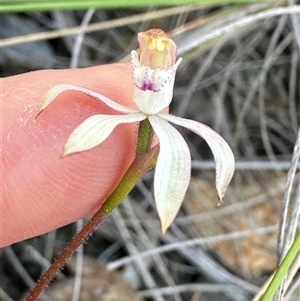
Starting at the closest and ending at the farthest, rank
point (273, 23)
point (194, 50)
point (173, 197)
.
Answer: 1. point (173, 197)
2. point (194, 50)
3. point (273, 23)

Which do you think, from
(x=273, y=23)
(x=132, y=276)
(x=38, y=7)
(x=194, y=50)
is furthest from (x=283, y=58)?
(x=38, y=7)

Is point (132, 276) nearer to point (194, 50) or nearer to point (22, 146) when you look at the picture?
point (194, 50)

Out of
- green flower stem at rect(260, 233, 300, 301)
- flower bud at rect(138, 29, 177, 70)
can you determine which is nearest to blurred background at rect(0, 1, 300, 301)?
flower bud at rect(138, 29, 177, 70)

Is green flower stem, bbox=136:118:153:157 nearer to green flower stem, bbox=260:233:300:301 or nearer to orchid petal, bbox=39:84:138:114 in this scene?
orchid petal, bbox=39:84:138:114

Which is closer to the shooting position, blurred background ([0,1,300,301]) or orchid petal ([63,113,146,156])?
orchid petal ([63,113,146,156])

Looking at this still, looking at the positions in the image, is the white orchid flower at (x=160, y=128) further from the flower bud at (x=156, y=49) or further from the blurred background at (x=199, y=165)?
the blurred background at (x=199, y=165)

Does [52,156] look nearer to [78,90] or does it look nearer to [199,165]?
[78,90]
